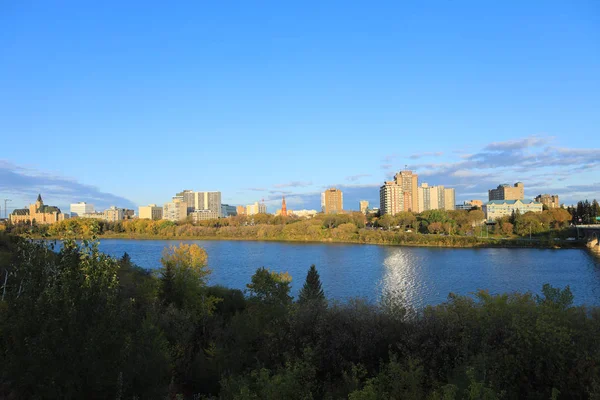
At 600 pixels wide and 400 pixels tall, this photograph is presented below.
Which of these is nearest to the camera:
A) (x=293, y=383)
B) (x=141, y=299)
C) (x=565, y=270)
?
(x=293, y=383)

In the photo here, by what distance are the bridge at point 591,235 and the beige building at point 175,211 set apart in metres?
110

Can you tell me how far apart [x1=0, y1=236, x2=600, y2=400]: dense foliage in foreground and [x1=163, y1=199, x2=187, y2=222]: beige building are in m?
135

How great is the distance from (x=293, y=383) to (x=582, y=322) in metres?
6.17

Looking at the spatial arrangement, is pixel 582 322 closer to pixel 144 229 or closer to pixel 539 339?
pixel 539 339

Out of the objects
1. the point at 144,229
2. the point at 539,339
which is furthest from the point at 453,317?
the point at 144,229

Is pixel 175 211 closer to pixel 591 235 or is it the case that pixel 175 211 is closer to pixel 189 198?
pixel 189 198

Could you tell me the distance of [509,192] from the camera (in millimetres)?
126312

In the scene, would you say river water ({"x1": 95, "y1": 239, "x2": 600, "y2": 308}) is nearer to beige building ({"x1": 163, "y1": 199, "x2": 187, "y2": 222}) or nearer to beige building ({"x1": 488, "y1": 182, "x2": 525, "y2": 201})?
beige building ({"x1": 488, "y1": 182, "x2": 525, "y2": 201})

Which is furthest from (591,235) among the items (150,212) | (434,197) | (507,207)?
(150,212)

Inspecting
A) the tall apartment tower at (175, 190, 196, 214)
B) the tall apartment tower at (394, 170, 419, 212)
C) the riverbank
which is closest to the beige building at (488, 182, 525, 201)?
the tall apartment tower at (394, 170, 419, 212)

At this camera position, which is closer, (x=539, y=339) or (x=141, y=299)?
(x=539, y=339)

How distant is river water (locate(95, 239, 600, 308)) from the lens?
2541 centimetres

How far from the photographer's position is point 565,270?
111 ft

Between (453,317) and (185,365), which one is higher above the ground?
(453,317)
